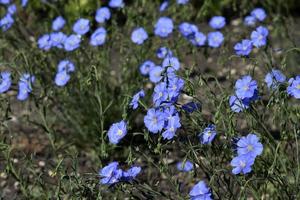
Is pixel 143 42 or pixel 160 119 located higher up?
pixel 160 119

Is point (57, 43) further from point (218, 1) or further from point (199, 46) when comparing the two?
point (218, 1)

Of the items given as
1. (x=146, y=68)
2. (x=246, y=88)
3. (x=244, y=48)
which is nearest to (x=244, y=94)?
(x=246, y=88)

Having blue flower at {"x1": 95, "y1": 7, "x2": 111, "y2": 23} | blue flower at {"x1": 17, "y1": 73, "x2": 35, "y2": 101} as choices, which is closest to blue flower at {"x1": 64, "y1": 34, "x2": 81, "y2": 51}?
blue flower at {"x1": 17, "y1": 73, "x2": 35, "y2": 101}

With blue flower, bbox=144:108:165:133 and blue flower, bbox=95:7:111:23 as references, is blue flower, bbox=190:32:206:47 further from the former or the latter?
blue flower, bbox=144:108:165:133

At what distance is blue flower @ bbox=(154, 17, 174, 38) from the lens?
457cm

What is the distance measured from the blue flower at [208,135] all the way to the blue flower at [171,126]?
0.14 metres

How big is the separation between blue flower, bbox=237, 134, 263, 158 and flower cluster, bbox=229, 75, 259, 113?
0.51 feet

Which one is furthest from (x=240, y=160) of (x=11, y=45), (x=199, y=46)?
(x=11, y=45)

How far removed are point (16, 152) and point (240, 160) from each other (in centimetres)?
209

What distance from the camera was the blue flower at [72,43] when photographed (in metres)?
4.32

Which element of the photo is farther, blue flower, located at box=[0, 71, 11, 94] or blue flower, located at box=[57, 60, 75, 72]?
blue flower, located at box=[57, 60, 75, 72]

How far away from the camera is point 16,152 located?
4.61m

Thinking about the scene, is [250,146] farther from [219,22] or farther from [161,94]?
[219,22]

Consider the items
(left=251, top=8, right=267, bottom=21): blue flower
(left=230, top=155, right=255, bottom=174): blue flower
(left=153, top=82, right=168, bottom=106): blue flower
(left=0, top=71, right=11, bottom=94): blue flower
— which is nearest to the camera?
(left=230, top=155, right=255, bottom=174): blue flower
